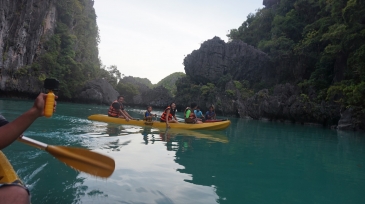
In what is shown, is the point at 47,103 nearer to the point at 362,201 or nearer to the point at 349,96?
the point at 362,201

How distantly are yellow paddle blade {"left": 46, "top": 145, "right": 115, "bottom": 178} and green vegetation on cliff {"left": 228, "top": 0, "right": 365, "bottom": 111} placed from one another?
17125 mm

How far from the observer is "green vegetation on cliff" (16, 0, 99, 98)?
32250 millimetres

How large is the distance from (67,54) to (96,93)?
19.5 ft

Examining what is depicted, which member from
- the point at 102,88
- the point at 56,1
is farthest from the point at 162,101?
the point at 56,1

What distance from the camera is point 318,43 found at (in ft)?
96.6

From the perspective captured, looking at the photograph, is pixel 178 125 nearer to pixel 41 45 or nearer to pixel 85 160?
pixel 85 160

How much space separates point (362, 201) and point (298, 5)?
115 feet

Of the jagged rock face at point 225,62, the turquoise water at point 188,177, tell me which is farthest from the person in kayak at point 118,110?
the jagged rock face at point 225,62

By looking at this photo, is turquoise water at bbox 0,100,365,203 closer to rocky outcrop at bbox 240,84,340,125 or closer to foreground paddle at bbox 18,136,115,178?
foreground paddle at bbox 18,136,115,178

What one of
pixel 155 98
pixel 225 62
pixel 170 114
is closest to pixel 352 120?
pixel 170 114

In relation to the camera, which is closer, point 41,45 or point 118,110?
point 118,110

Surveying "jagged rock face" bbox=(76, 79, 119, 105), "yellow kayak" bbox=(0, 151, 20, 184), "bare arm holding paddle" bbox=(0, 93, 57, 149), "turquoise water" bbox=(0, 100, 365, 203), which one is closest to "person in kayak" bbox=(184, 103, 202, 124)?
→ "turquoise water" bbox=(0, 100, 365, 203)

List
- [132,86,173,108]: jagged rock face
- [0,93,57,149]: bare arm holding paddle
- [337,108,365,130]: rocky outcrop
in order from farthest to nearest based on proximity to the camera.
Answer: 1. [132,86,173,108]: jagged rock face
2. [337,108,365,130]: rocky outcrop
3. [0,93,57,149]: bare arm holding paddle

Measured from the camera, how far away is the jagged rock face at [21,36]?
80.1 feet
